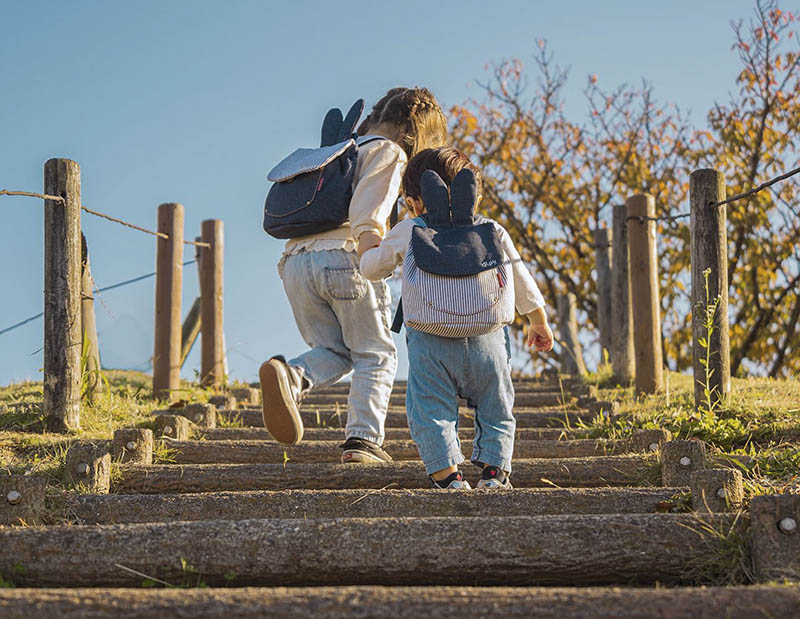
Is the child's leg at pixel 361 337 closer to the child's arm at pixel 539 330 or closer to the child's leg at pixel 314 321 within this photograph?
the child's leg at pixel 314 321

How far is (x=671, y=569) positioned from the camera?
2.43 meters

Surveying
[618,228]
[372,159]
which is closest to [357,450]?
[372,159]

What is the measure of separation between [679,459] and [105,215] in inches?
147

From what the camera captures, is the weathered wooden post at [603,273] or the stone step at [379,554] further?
the weathered wooden post at [603,273]

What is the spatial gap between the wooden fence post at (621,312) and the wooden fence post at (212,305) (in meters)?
3.26

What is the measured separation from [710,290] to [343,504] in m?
2.69

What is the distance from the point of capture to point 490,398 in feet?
11.2

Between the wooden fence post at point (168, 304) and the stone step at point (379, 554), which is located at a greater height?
the wooden fence post at point (168, 304)

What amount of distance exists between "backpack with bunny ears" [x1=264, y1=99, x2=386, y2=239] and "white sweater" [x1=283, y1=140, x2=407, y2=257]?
4cm

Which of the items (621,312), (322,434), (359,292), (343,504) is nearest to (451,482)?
(343,504)

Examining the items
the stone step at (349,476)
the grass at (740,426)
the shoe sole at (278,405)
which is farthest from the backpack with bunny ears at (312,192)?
the grass at (740,426)

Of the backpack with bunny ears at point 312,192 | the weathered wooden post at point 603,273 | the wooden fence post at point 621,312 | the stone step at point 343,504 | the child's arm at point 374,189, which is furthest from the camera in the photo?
the weathered wooden post at point 603,273

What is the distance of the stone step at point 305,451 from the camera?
4180 mm

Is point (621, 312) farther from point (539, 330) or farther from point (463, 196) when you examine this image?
point (463, 196)
